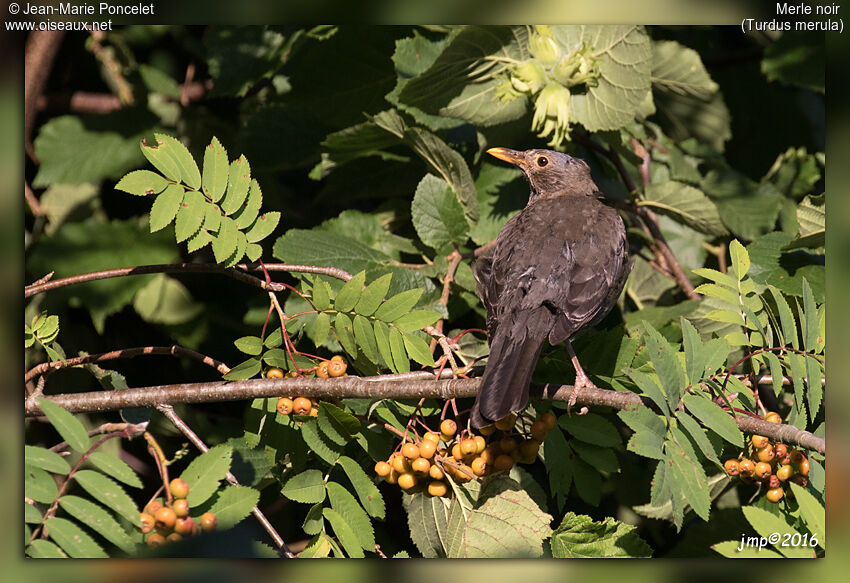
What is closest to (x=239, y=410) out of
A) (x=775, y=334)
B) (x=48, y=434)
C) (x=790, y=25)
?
(x=48, y=434)

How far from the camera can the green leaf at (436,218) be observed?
313 centimetres

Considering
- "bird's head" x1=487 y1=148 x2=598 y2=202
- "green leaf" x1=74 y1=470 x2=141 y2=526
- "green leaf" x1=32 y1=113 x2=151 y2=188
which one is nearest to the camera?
"green leaf" x1=74 y1=470 x2=141 y2=526

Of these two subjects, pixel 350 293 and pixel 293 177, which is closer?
pixel 350 293

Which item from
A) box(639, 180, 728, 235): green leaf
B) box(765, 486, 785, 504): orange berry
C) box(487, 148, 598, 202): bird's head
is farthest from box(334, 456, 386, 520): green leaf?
box(639, 180, 728, 235): green leaf

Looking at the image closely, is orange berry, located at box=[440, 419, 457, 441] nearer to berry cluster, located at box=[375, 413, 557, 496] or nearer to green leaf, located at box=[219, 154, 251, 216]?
berry cluster, located at box=[375, 413, 557, 496]

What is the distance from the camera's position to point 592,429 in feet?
8.86

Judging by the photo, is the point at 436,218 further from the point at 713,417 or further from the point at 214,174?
the point at 713,417

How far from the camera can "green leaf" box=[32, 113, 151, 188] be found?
3930mm

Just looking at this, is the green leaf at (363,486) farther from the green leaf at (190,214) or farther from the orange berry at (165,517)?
the green leaf at (190,214)

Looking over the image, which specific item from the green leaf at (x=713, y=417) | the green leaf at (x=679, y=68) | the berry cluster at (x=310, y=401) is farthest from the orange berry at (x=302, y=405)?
the green leaf at (x=679, y=68)

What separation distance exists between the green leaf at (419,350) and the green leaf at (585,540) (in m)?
0.68

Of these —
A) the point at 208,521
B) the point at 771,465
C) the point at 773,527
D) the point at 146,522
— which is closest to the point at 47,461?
the point at 146,522

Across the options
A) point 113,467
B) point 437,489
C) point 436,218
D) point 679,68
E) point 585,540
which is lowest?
point 585,540

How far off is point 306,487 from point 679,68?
250cm
